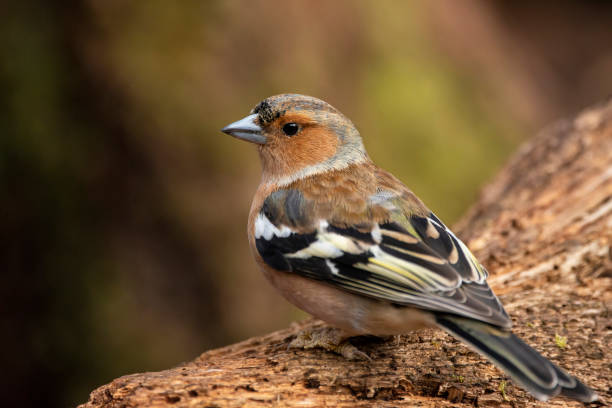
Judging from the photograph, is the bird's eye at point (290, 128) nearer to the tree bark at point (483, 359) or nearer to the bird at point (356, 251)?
the bird at point (356, 251)

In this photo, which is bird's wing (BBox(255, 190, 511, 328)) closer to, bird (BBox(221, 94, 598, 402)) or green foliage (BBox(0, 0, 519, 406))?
bird (BBox(221, 94, 598, 402))

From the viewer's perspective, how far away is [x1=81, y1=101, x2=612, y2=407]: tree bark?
3.64 metres

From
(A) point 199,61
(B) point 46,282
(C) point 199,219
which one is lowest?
(B) point 46,282

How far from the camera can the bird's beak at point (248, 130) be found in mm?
4832

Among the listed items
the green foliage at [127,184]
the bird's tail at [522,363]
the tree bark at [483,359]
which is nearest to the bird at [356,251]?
the bird's tail at [522,363]

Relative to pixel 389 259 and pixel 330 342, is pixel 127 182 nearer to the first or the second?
pixel 330 342

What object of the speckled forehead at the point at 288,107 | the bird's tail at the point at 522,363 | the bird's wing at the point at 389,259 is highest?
the speckled forehead at the point at 288,107

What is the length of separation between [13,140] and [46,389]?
112 inches

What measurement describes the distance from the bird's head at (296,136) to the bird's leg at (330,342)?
46.2 inches

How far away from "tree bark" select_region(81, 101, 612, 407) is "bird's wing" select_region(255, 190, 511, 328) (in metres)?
0.56

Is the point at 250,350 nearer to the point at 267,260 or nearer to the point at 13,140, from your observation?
the point at 267,260

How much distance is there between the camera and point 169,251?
24.6 ft

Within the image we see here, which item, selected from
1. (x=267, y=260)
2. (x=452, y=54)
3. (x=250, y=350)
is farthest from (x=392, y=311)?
(x=452, y=54)

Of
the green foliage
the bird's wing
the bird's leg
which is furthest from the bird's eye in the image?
the green foliage
